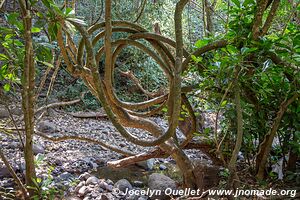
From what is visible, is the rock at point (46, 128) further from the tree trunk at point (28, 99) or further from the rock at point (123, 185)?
the tree trunk at point (28, 99)

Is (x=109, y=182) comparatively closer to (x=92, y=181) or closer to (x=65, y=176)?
(x=92, y=181)

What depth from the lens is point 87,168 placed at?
3.26 metres

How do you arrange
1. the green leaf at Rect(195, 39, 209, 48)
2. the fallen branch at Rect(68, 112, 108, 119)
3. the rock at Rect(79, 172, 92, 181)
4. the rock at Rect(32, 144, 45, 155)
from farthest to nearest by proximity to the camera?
the fallen branch at Rect(68, 112, 108, 119)
the rock at Rect(32, 144, 45, 155)
the rock at Rect(79, 172, 92, 181)
the green leaf at Rect(195, 39, 209, 48)

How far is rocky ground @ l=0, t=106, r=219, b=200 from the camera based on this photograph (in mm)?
2557

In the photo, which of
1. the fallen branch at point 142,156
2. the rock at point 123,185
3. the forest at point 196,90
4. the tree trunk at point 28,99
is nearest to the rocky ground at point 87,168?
the rock at point 123,185

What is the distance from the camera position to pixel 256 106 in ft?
4.43

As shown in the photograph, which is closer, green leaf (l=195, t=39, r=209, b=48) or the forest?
the forest

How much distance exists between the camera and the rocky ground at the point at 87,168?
256cm

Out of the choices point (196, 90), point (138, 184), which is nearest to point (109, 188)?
point (138, 184)

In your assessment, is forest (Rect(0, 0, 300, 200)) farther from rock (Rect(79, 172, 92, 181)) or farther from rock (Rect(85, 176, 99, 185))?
rock (Rect(79, 172, 92, 181))

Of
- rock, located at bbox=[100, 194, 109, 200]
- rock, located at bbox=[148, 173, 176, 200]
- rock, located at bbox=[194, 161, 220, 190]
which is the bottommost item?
rock, located at bbox=[100, 194, 109, 200]

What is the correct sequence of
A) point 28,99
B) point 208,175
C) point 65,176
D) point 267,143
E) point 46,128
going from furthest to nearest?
point 46,128 → point 65,176 → point 208,175 → point 267,143 → point 28,99

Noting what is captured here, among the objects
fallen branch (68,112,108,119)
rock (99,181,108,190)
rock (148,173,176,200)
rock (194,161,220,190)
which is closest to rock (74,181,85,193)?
rock (99,181,108,190)

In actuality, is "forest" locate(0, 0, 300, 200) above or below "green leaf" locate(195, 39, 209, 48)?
below
